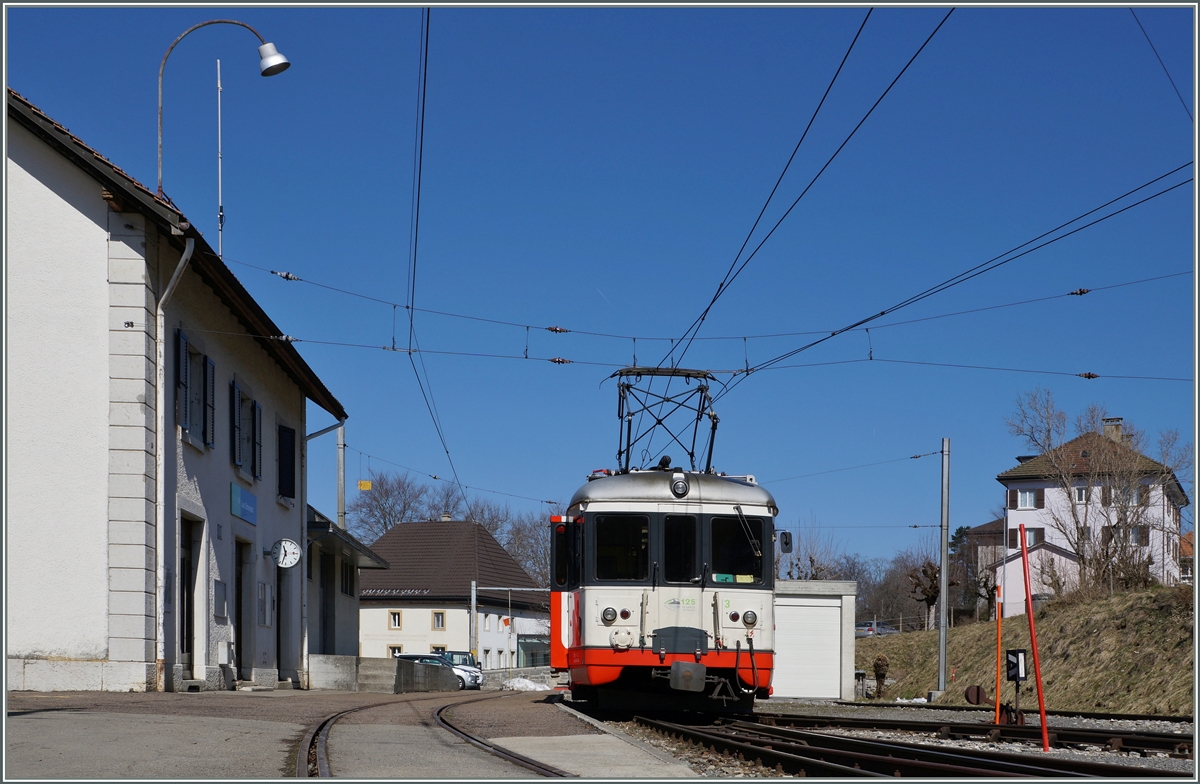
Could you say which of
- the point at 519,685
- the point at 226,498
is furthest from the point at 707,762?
the point at 519,685

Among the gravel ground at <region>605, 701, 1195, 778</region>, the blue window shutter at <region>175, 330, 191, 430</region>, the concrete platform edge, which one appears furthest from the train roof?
the blue window shutter at <region>175, 330, 191, 430</region>

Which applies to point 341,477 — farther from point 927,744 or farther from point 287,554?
point 927,744

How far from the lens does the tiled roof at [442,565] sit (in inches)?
2552

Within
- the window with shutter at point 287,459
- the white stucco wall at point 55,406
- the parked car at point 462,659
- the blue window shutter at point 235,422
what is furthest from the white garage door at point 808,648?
the white stucco wall at point 55,406

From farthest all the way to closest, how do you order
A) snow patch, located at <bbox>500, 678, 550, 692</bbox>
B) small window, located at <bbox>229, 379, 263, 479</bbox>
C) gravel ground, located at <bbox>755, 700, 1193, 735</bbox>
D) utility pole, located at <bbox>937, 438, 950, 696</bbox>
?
snow patch, located at <bbox>500, 678, 550, 692</bbox>
utility pole, located at <bbox>937, 438, 950, 696</bbox>
small window, located at <bbox>229, 379, 263, 479</bbox>
gravel ground, located at <bbox>755, 700, 1193, 735</bbox>

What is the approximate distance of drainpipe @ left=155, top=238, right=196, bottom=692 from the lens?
17188mm

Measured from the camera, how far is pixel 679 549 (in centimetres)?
1527

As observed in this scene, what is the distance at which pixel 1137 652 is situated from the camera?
26.2 m

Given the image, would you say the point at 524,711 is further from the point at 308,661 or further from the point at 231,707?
the point at 308,661

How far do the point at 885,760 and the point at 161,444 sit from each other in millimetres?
12080

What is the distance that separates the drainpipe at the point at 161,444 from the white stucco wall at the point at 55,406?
71cm

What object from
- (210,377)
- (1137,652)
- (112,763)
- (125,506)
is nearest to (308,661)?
(210,377)

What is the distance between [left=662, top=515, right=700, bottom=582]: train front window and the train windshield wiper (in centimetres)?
57

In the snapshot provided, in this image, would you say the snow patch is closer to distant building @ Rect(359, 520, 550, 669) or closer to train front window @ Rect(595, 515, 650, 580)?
distant building @ Rect(359, 520, 550, 669)
